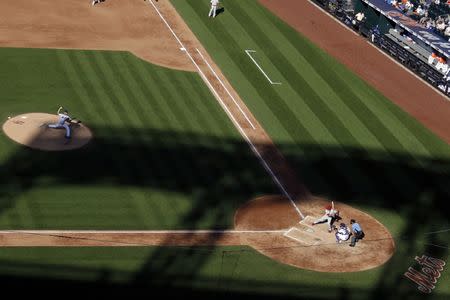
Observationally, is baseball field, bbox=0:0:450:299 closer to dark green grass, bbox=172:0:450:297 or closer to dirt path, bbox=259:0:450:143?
dark green grass, bbox=172:0:450:297

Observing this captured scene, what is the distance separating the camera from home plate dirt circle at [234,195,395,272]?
27156mm

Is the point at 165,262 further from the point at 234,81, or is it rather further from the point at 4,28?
the point at 4,28

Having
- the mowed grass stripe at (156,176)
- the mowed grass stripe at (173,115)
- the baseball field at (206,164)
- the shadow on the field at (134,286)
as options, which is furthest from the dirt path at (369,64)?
the shadow on the field at (134,286)

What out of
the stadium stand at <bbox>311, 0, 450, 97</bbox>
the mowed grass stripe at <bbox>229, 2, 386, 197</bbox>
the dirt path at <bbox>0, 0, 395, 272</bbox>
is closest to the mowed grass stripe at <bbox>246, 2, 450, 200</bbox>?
the mowed grass stripe at <bbox>229, 2, 386, 197</bbox>

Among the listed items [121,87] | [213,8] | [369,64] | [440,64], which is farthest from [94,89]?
[440,64]

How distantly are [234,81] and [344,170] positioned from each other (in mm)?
9725

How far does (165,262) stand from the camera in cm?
2572

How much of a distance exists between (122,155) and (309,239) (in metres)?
8.43

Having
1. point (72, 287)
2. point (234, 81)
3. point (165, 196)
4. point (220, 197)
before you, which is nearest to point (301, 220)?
point (220, 197)

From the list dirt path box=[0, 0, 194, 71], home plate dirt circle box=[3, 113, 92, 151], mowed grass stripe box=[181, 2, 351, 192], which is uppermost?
mowed grass stripe box=[181, 2, 351, 192]

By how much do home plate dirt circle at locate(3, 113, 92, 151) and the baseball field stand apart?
0.34 feet

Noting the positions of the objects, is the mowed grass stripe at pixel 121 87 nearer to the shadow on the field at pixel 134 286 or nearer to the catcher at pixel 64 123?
the catcher at pixel 64 123

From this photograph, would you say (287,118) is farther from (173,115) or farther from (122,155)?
(122,155)

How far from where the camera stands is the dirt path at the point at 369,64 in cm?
4084
